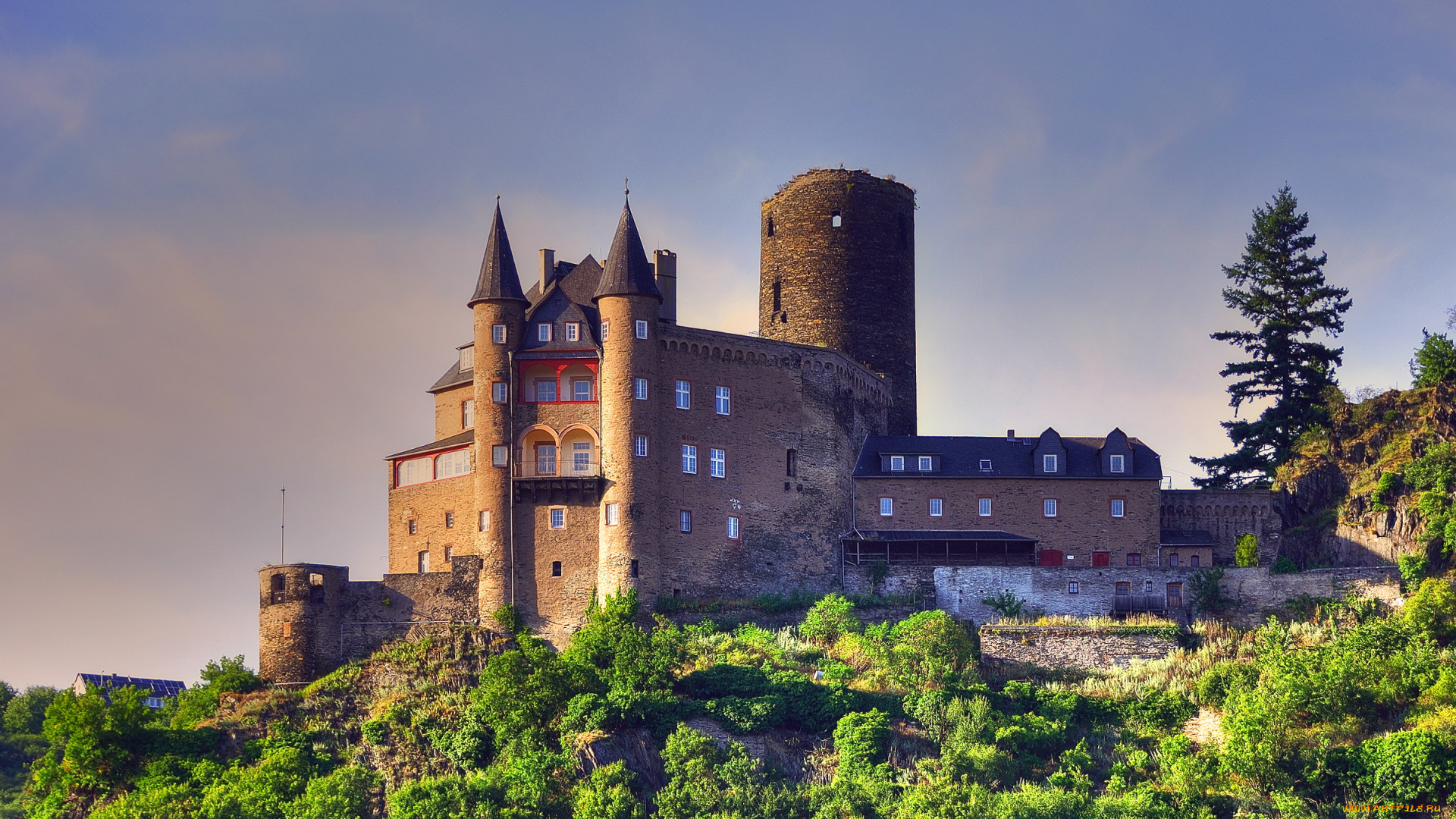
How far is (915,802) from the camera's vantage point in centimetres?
5291

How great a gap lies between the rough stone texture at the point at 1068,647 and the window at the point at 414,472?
806 inches

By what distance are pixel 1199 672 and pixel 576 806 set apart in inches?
826

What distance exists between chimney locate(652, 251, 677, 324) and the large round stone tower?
932 centimetres

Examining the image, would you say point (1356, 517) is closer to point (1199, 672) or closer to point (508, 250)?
point (1199, 672)

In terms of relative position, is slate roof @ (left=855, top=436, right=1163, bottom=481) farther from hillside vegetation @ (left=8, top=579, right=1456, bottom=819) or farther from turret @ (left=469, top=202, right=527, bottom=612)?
turret @ (left=469, top=202, right=527, bottom=612)

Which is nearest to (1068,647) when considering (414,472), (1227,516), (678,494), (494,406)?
(1227,516)

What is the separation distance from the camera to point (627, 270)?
68250 mm

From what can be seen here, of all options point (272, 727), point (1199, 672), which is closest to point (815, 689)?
point (1199, 672)

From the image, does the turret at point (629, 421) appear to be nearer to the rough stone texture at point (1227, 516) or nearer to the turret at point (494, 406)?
the turret at point (494, 406)

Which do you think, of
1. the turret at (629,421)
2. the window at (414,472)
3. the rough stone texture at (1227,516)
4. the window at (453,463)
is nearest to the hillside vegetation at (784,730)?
the turret at (629,421)

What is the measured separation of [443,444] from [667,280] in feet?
32.5

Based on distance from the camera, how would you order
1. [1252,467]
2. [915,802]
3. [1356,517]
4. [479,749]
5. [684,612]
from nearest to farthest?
[915,802], [479,749], [684,612], [1356,517], [1252,467]

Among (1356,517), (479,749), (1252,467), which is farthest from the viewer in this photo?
(1252,467)

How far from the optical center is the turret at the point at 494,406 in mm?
67250
